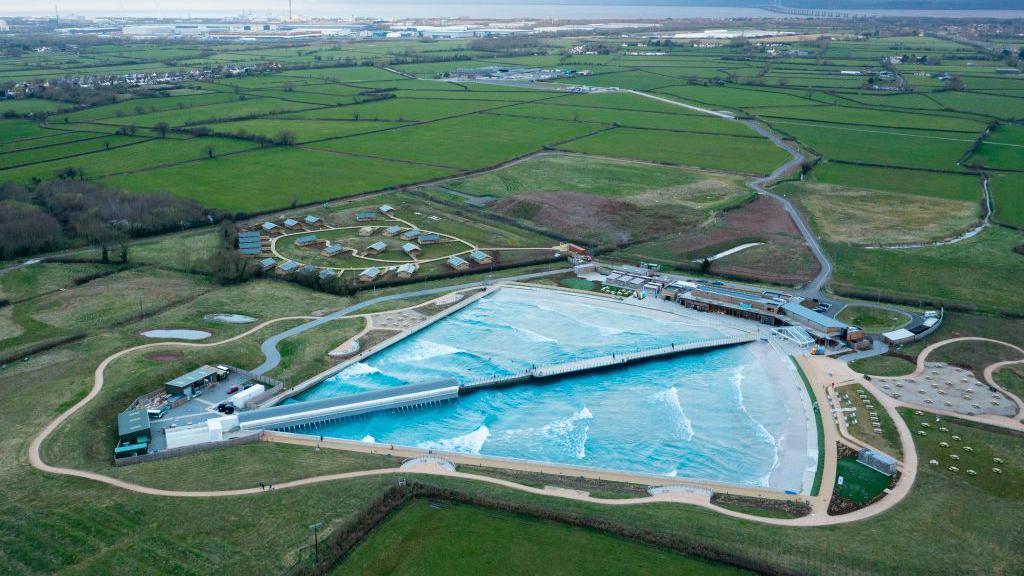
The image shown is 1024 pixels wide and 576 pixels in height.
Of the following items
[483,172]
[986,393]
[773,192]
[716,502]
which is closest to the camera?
[716,502]

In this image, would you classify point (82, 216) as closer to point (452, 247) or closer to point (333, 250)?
point (333, 250)

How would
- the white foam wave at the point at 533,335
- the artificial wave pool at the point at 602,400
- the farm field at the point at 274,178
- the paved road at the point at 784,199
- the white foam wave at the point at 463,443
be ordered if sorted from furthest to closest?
the farm field at the point at 274,178, the paved road at the point at 784,199, the white foam wave at the point at 533,335, the white foam wave at the point at 463,443, the artificial wave pool at the point at 602,400

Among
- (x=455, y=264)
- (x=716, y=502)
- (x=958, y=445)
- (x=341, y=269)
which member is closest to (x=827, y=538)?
(x=716, y=502)

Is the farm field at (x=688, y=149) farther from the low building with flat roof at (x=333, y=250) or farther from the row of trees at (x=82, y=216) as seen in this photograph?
the row of trees at (x=82, y=216)

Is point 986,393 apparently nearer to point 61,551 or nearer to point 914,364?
point 914,364

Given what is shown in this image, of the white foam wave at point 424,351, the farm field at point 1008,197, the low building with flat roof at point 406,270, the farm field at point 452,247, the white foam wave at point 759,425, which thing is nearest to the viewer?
the farm field at point 452,247

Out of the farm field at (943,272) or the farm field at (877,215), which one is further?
the farm field at (877,215)

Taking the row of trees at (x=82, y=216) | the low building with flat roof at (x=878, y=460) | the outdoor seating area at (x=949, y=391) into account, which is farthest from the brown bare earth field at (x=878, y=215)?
the row of trees at (x=82, y=216)
